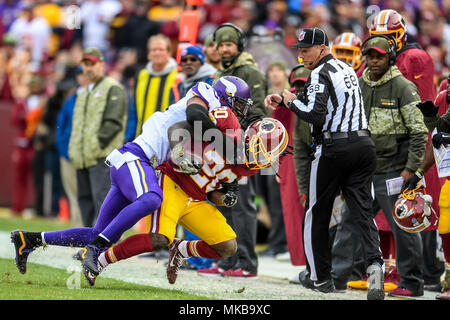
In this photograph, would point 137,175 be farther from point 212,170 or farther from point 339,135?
point 339,135

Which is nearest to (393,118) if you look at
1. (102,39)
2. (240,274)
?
(240,274)

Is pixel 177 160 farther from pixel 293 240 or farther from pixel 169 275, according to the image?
pixel 293 240

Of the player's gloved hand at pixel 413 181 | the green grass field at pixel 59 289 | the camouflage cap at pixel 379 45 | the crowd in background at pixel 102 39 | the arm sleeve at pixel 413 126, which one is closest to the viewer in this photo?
the green grass field at pixel 59 289

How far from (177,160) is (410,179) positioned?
7.00 feet

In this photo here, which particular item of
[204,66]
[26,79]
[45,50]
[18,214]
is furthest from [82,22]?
[204,66]

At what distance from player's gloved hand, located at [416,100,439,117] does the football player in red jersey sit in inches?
46.9

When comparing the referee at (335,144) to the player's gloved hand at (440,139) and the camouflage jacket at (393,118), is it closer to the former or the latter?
the player's gloved hand at (440,139)

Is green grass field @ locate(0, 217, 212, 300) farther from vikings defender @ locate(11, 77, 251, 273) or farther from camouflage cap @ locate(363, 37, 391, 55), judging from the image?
camouflage cap @ locate(363, 37, 391, 55)

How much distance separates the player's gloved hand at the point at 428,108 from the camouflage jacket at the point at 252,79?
6.48 ft

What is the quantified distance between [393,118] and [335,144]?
3.57 ft

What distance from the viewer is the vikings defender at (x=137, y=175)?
690 centimetres

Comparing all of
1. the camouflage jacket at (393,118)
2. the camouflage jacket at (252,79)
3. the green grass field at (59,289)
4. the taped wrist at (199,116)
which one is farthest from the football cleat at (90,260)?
the camouflage jacket at (393,118)

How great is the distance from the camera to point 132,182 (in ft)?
22.9

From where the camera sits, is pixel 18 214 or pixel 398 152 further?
pixel 18 214
